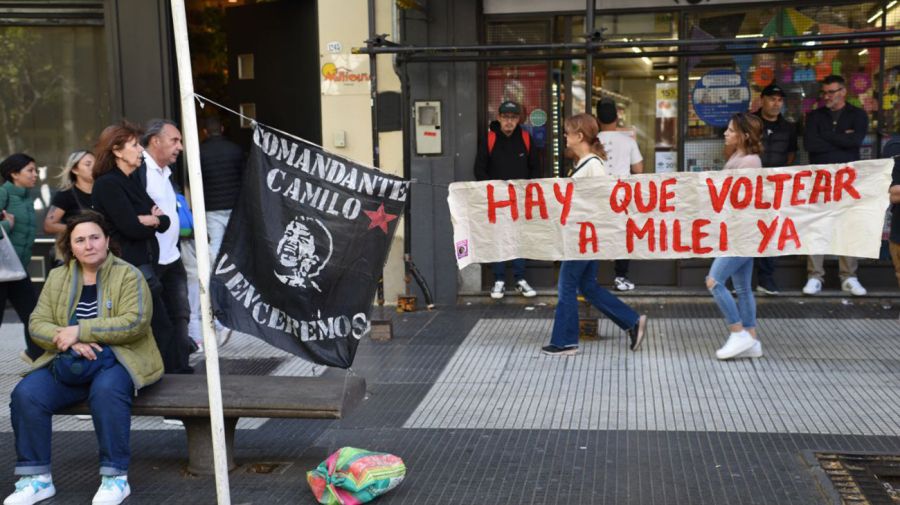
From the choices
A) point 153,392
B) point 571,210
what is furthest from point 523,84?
point 153,392

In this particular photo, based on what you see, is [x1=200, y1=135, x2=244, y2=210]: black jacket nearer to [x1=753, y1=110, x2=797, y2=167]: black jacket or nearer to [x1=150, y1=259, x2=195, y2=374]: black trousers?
[x1=150, y1=259, x2=195, y2=374]: black trousers

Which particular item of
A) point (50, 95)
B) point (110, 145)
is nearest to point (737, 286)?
point (110, 145)

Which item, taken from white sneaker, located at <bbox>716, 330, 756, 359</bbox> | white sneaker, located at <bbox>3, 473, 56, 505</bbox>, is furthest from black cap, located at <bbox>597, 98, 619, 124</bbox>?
white sneaker, located at <bbox>3, 473, 56, 505</bbox>

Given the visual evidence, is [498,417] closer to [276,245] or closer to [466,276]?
[276,245]

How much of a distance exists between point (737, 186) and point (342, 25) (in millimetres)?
4541

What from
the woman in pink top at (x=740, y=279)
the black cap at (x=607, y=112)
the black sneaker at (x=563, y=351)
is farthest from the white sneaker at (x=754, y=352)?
the black cap at (x=607, y=112)

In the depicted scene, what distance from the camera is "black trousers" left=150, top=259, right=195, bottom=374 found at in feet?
21.9

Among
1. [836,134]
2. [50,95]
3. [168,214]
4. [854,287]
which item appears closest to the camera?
[168,214]

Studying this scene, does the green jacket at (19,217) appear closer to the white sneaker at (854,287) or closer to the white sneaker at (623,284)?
the white sneaker at (623,284)

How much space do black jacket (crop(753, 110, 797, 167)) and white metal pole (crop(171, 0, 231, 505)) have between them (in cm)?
679

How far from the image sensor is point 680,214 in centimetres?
785

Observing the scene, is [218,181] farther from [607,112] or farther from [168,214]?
[607,112]

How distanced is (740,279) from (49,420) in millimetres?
4907

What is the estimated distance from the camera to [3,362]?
8.70m
